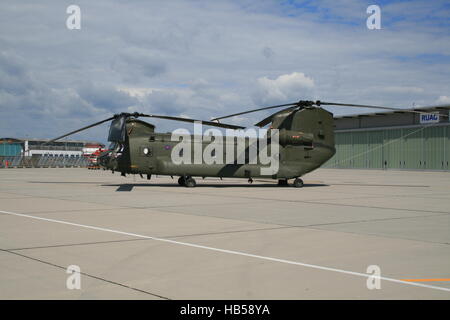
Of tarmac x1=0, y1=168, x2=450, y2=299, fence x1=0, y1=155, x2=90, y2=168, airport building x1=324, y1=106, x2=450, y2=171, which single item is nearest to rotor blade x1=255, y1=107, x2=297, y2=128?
tarmac x1=0, y1=168, x2=450, y2=299

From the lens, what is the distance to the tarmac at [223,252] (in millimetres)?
6262

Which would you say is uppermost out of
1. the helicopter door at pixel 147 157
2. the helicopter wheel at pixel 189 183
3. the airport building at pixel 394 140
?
the airport building at pixel 394 140

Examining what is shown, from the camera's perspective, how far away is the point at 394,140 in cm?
6788

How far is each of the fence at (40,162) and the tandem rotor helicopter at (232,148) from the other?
4851 cm

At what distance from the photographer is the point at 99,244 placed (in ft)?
30.5

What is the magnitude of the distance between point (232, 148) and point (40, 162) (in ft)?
177

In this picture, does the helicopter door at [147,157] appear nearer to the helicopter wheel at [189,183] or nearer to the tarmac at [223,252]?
the helicopter wheel at [189,183]

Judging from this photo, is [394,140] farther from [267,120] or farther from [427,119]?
[267,120]

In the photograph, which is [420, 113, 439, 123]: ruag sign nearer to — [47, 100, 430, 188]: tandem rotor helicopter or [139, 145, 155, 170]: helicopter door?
[47, 100, 430, 188]: tandem rotor helicopter

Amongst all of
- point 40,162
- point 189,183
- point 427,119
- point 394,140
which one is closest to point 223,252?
point 189,183

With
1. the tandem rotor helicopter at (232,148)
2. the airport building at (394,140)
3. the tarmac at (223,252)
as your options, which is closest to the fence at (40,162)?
the airport building at (394,140)

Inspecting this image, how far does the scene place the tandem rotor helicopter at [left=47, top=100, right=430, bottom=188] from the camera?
25828 mm
